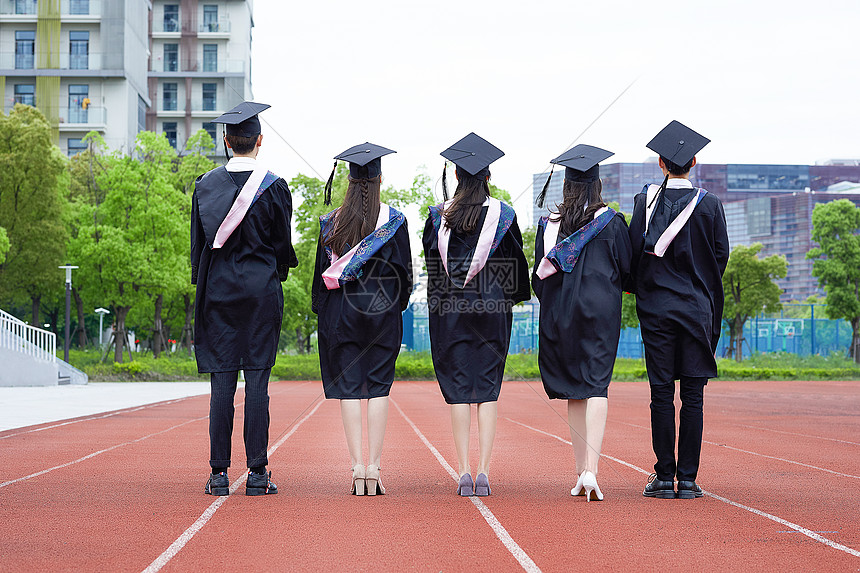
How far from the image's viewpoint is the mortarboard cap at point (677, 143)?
6.18 m

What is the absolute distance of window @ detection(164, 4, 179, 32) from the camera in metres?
68.3

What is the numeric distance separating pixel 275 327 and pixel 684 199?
9.42ft

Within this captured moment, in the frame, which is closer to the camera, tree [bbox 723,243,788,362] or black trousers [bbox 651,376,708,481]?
black trousers [bbox 651,376,708,481]

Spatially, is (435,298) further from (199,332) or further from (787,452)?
(787,452)

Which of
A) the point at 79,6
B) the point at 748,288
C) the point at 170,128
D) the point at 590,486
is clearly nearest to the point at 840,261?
the point at 748,288

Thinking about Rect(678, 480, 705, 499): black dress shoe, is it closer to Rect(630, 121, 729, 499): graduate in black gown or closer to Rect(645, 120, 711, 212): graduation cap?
Rect(630, 121, 729, 499): graduate in black gown

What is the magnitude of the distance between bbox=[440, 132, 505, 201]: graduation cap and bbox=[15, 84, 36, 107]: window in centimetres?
5558

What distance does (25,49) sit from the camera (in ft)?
181

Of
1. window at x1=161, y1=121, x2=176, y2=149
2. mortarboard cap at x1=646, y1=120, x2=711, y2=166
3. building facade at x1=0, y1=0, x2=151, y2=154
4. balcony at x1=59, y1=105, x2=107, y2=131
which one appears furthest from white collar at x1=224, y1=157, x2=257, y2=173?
window at x1=161, y1=121, x2=176, y2=149

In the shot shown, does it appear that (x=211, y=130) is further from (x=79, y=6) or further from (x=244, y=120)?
(x=244, y=120)

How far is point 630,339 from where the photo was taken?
51844mm

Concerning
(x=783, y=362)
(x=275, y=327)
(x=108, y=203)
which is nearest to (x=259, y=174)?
(x=275, y=327)

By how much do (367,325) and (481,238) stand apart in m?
0.96

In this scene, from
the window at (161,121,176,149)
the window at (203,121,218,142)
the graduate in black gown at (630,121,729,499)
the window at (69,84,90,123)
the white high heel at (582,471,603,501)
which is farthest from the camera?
the window at (161,121,176,149)
